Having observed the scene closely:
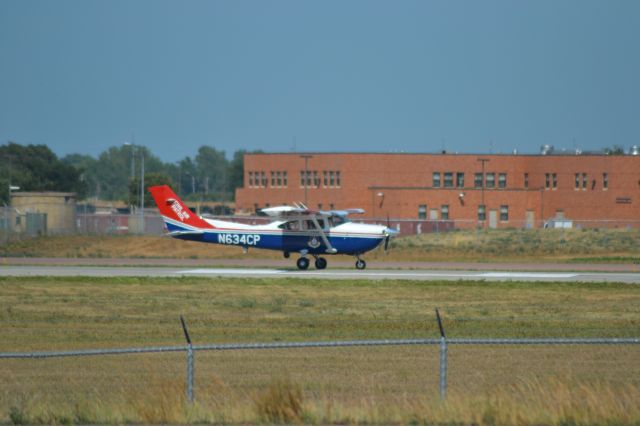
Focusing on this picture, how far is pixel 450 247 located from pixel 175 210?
2363cm

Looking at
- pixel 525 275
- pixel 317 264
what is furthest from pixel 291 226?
pixel 525 275

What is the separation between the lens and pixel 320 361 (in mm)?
19250

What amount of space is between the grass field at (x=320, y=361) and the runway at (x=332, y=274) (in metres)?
5.41

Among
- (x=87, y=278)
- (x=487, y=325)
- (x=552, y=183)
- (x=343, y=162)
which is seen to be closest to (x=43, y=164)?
(x=343, y=162)

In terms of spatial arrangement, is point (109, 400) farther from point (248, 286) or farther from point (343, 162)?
point (343, 162)

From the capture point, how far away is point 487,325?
995 inches

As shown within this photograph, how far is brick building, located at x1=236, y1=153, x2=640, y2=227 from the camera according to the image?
9706 centimetres

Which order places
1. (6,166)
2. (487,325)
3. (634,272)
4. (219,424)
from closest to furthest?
1. (219,424)
2. (487,325)
3. (634,272)
4. (6,166)

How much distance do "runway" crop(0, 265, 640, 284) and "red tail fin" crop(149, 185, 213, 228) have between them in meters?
2.30

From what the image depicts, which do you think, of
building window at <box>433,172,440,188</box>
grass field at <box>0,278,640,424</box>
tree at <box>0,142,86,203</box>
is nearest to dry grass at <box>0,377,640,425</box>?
grass field at <box>0,278,640,424</box>

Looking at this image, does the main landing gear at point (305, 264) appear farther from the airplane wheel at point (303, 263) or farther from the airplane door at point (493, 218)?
the airplane door at point (493, 218)

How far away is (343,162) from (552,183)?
1968 centimetres

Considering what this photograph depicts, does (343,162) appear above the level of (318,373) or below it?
above

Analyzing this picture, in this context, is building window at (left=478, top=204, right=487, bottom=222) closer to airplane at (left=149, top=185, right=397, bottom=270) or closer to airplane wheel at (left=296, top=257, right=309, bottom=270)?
airplane at (left=149, top=185, right=397, bottom=270)
